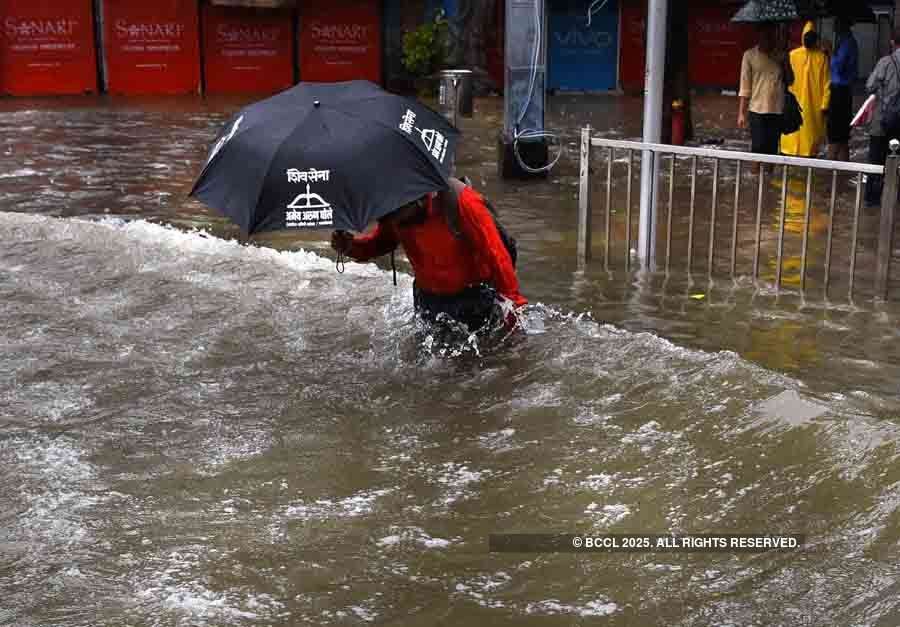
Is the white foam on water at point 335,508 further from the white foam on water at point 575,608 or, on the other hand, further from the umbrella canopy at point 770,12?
the umbrella canopy at point 770,12

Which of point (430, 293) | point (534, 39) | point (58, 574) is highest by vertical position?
point (534, 39)

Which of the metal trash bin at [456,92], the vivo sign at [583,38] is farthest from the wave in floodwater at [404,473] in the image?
the vivo sign at [583,38]

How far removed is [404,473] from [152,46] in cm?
1979

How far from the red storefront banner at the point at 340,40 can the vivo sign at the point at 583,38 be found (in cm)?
375

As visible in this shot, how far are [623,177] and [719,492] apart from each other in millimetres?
8473

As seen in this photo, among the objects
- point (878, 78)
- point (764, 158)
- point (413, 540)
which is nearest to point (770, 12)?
point (878, 78)

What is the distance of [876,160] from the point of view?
11.2 metres

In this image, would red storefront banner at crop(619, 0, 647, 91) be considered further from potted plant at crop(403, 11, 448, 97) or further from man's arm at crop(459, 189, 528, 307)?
man's arm at crop(459, 189, 528, 307)

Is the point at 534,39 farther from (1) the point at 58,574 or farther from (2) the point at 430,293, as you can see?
→ (1) the point at 58,574

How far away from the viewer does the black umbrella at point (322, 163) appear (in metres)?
5.69

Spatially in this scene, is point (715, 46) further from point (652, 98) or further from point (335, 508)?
point (335, 508)

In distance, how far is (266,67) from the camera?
958 inches

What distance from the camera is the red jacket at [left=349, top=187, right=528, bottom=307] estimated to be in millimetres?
6199

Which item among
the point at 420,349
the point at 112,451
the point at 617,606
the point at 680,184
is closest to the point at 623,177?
the point at 680,184
